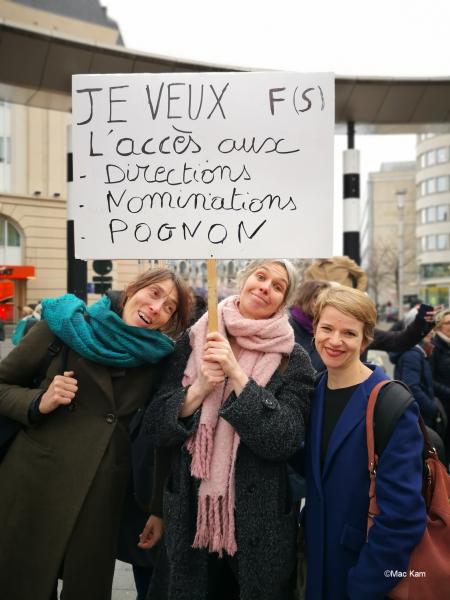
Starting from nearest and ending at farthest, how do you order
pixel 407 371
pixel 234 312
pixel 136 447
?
pixel 234 312 < pixel 136 447 < pixel 407 371

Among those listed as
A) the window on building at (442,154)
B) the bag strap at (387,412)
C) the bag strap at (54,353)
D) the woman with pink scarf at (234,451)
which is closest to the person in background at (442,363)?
the woman with pink scarf at (234,451)

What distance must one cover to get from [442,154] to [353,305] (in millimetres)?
58868

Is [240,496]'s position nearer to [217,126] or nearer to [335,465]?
[335,465]

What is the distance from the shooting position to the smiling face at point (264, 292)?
2152mm

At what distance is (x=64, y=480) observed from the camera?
2.11 m

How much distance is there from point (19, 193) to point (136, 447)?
2171 centimetres

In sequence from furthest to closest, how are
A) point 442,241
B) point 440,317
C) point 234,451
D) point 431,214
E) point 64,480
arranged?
1. point 431,214
2. point 442,241
3. point 440,317
4. point 64,480
5. point 234,451

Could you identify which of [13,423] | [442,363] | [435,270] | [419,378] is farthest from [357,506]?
[435,270]

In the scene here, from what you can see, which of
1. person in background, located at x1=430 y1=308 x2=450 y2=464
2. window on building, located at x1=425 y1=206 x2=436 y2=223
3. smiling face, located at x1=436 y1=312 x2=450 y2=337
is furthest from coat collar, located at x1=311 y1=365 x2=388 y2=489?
window on building, located at x1=425 y1=206 x2=436 y2=223

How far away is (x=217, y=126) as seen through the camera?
2.06 metres

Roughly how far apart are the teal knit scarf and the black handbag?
61 mm

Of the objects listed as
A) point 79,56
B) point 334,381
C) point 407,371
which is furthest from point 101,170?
point 79,56

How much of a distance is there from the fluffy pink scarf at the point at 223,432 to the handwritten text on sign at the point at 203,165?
32cm

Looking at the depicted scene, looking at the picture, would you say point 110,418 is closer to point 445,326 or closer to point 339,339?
point 339,339
